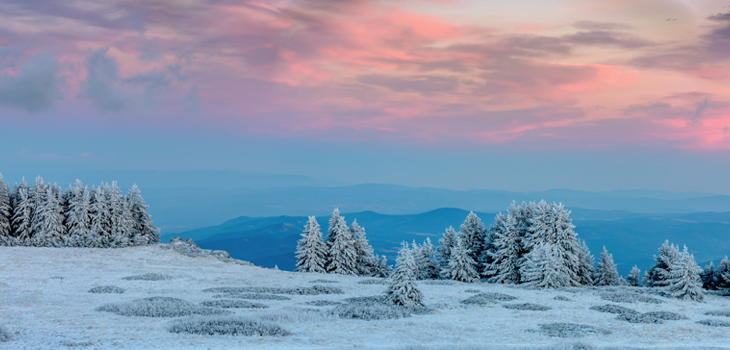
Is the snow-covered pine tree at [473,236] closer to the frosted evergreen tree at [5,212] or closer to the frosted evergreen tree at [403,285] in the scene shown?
the frosted evergreen tree at [403,285]

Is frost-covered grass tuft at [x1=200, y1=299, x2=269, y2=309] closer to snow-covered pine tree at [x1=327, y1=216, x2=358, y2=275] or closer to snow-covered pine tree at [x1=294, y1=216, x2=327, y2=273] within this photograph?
snow-covered pine tree at [x1=294, y1=216, x2=327, y2=273]

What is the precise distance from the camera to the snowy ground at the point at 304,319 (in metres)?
15.3

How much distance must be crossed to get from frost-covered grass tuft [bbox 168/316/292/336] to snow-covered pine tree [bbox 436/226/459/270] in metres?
34.0

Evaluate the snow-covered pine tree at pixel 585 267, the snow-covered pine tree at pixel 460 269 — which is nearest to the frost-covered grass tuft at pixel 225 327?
the snow-covered pine tree at pixel 460 269

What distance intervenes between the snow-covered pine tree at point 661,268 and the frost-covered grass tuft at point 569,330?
24.8 m

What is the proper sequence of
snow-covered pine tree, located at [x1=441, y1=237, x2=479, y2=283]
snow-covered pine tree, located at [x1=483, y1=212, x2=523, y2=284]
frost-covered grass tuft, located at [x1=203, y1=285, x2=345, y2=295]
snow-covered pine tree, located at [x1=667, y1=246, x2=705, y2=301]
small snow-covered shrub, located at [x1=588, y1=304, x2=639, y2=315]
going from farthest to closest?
snow-covered pine tree, located at [x1=483, y1=212, x2=523, y2=284] < snow-covered pine tree, located at [x1=441, y1=237, x2=479, y2=283] < snow-covered pine tree, located at [x1=667, y1=246, x2=705, y2=301] < frost-covered grass tuft, located at [x1=203, y1=285, x2=345, y2=295] < small snow-covered shrub, located at [x1=588, y1=304, x2=639, y2=315]

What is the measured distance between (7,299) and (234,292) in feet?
→ 34.8

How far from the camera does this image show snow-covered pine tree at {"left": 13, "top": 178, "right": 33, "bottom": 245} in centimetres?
5416

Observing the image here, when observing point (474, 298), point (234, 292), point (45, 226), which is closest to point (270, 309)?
point (234, 292)

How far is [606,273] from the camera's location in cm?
4519

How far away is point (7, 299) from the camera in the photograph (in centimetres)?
2192

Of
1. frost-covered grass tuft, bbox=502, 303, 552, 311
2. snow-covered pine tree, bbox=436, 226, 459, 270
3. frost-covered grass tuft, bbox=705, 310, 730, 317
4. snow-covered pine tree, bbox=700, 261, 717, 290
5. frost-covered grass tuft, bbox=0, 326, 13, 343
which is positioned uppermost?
snow-covered pine tree, bbox=436, 226, 459, 270

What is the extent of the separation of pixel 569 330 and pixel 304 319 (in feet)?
34.7

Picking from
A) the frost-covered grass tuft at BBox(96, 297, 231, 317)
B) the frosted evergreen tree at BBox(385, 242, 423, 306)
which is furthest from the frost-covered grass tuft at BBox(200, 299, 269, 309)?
the frosted evergreen tree at BBox(385, 242, 423, 306)
